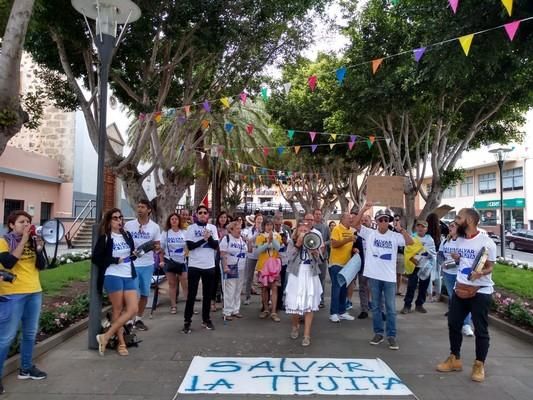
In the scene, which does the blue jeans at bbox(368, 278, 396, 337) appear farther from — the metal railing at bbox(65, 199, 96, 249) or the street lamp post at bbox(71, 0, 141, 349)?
the metal railing at bbox(65, 199, 96, 249)

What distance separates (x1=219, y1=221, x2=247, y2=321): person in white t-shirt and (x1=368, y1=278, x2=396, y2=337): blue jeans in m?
2.41

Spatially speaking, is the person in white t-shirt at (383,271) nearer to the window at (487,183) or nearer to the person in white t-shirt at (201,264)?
the person in white t-shirt at (201,264)

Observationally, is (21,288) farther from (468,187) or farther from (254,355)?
(468,187)

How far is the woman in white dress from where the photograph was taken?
6.28 m

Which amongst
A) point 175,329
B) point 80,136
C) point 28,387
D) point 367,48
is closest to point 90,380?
point 28,387

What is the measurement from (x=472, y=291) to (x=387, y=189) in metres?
3.65

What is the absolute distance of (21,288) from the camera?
451 cm

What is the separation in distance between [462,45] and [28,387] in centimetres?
647

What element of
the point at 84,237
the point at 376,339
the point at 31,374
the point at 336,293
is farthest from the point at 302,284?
the point at 84,237

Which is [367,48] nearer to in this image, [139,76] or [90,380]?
[139,76]

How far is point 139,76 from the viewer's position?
39.5ft

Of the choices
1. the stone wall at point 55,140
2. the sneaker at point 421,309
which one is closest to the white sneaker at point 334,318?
the sneaker at point 421,309

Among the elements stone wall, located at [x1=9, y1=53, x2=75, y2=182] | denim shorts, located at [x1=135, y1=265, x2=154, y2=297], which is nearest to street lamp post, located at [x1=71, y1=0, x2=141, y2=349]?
denim shorts, located at [x1=135, y1=265, x2=154, y2=297]

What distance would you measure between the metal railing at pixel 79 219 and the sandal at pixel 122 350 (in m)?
15.1
